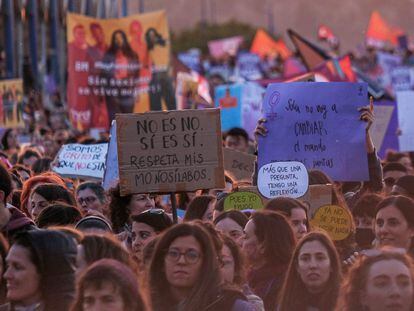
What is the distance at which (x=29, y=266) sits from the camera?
4438 millimetres

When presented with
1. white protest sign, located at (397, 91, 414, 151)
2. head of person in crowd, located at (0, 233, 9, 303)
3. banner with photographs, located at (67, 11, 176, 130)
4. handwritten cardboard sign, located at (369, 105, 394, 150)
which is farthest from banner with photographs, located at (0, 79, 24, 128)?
head of person in crowd, located at (0, 233, 9, 303)

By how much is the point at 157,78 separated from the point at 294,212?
961cm

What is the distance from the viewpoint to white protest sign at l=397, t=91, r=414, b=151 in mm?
12711

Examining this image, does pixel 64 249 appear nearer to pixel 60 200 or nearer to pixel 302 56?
pixel 60 200

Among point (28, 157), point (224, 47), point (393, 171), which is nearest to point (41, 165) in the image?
point (28, 157)

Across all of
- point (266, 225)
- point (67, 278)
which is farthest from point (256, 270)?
point (67, 278)

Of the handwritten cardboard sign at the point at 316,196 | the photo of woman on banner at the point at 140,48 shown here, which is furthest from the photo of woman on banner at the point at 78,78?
the handwritten cardboard sign at the point at 316,196

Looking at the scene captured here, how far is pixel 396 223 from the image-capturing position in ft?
20.2

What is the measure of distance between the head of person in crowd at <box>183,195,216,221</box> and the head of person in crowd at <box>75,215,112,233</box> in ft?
3.16

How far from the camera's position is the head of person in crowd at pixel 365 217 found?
7098 mm

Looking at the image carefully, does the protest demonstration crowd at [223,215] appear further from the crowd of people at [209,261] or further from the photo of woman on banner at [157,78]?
the photo of woman on banner at [157,78]

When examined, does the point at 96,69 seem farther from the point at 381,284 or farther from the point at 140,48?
the point at 381,284

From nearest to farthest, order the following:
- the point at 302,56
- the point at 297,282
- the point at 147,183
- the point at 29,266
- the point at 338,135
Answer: the point at 29,266 < the point at 297,282 < the point at 147,183 < the point at 338,135 < the point at 302,56

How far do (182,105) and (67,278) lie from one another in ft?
41.9
